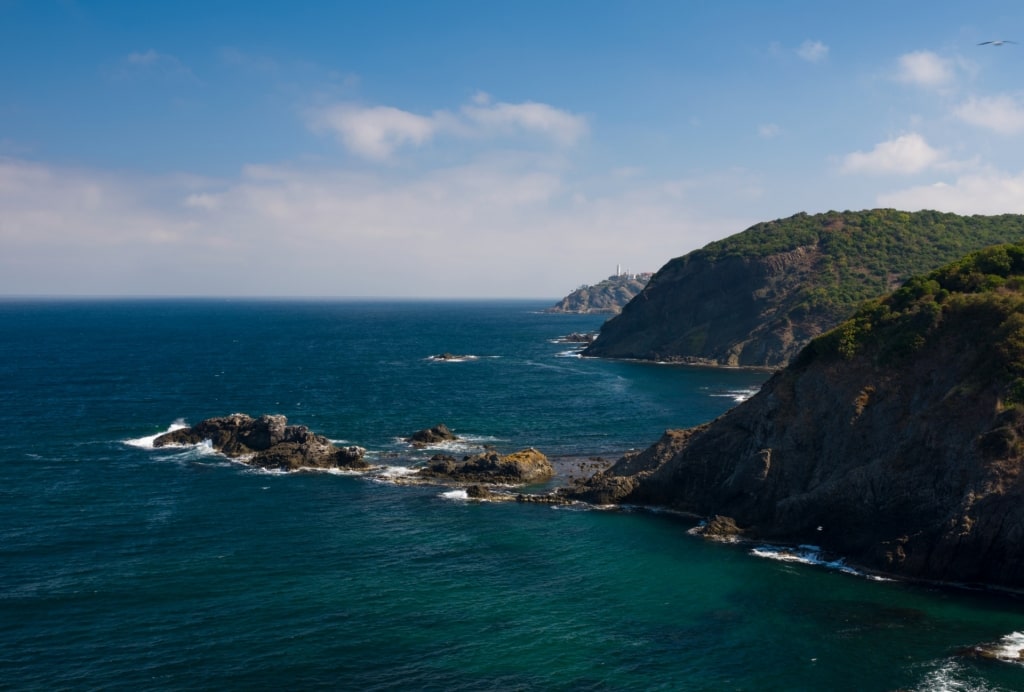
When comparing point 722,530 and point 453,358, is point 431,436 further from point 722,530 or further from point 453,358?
point 453,358

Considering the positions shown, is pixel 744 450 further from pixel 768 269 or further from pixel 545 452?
pixel 768 269

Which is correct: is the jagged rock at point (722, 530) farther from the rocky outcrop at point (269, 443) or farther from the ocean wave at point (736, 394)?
the ocean wave at point (736, 394)

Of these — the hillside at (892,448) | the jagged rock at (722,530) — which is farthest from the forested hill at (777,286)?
the jagged rock at (722,530)

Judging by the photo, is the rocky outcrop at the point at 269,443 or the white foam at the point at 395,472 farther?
the rocky outcrop at the point at 269,443

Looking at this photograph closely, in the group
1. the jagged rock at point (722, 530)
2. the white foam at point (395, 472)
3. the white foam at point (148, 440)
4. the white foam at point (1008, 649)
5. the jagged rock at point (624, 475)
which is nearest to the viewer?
the white foam at point (1008, 649)

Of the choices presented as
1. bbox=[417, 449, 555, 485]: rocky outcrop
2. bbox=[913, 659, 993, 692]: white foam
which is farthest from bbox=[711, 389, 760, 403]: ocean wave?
bbox=[913, 659, 993, 692]: white foam

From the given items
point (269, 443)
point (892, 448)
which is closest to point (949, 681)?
point (892, 448)
